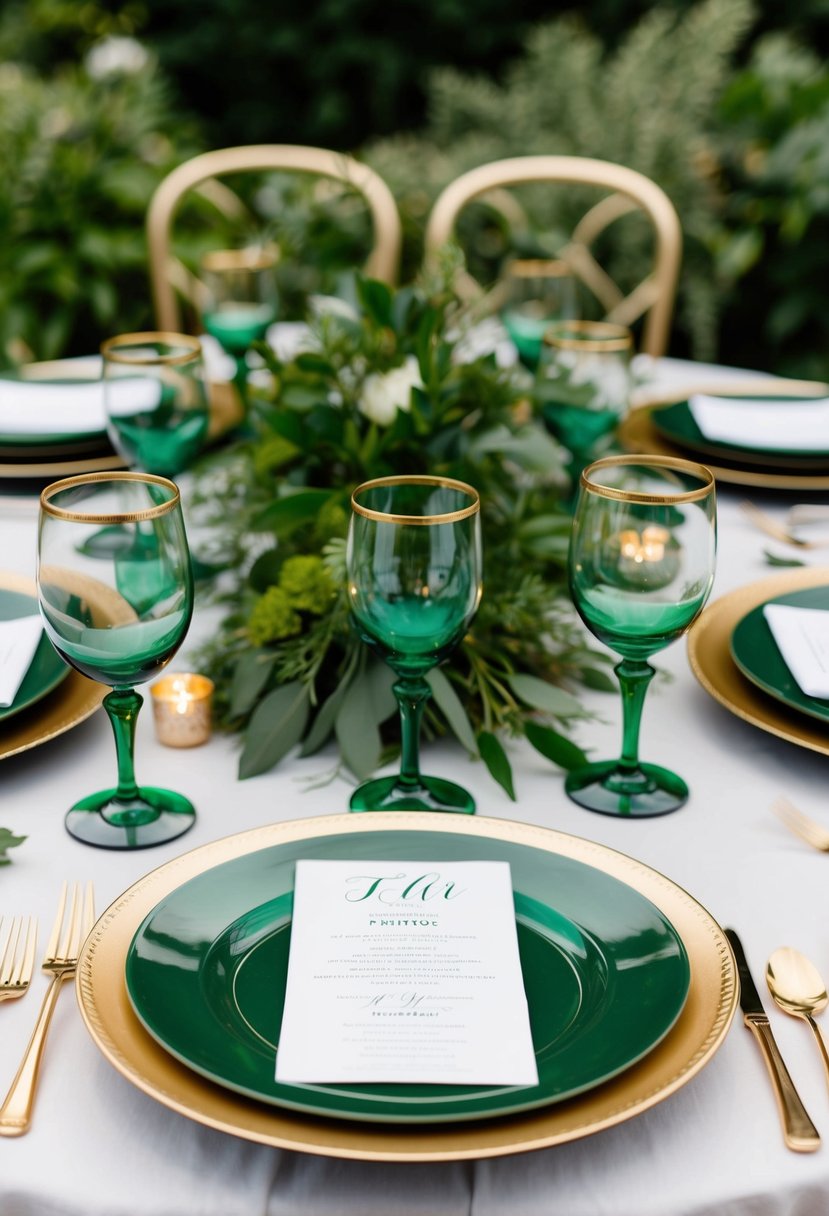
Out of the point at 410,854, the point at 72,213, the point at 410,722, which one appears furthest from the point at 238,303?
the point at 72,213

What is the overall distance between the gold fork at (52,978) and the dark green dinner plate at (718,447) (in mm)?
995

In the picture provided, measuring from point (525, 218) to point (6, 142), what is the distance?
1.47m

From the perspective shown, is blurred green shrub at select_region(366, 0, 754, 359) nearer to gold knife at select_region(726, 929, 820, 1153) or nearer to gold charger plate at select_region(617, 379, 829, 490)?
gold charger plate at select_region(617, 379, 829, 490)

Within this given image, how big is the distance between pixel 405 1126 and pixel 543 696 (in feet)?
1.47

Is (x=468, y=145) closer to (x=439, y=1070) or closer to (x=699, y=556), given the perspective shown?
(x=699, y=556)

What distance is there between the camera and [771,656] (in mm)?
1031

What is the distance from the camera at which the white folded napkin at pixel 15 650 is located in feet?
3.11

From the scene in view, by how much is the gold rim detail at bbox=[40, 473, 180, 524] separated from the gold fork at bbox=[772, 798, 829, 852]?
48 cm

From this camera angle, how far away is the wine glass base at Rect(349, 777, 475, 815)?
88 centimetres

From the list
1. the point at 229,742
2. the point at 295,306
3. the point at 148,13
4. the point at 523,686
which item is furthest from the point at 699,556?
the point at 148,13

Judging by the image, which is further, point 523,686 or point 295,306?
point 295,306

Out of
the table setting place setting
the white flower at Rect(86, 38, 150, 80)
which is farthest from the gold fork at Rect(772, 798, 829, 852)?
the white flower at Rect(86, 38, 150, 80)

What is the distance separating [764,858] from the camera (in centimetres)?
85

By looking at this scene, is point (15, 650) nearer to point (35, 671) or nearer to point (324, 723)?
point (35, 671)
